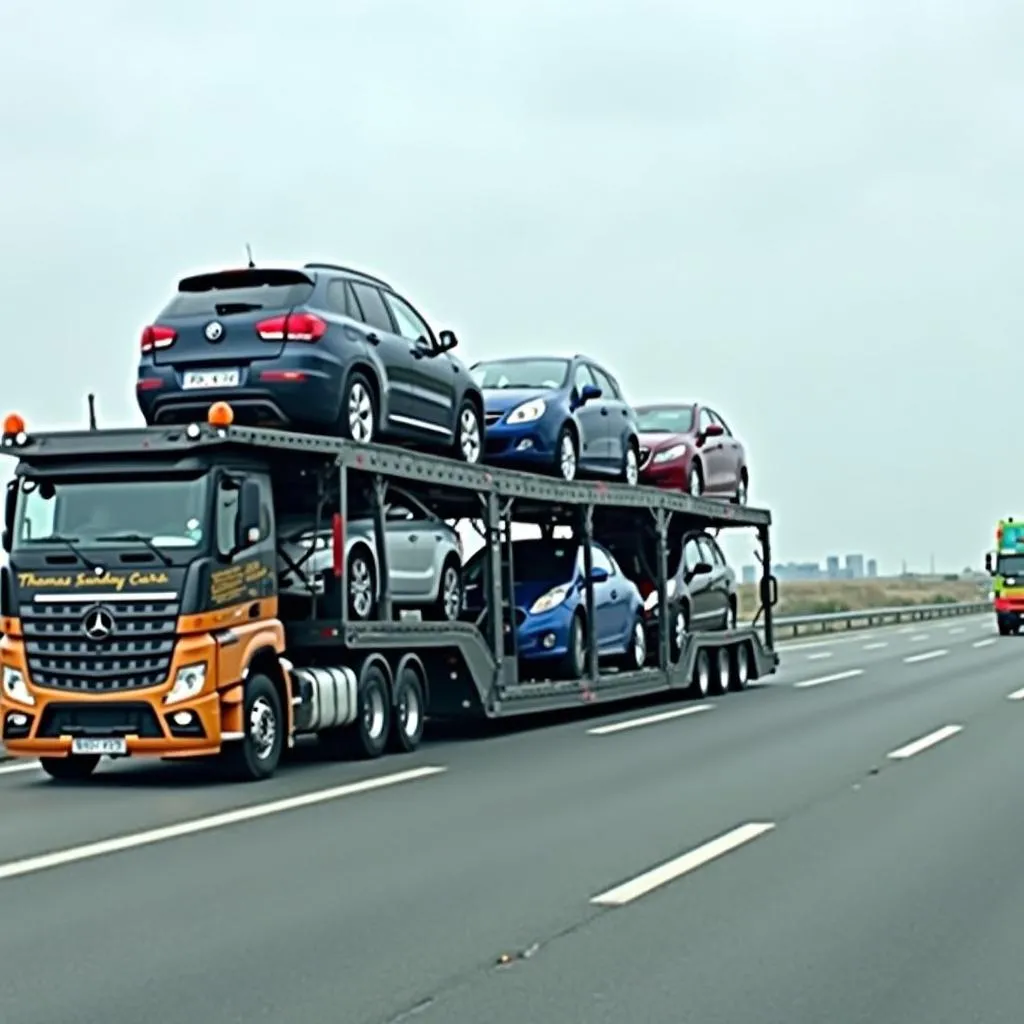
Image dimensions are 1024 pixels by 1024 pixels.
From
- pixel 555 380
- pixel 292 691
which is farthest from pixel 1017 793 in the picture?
pixel 555 380

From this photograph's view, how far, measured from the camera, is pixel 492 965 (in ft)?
25.7

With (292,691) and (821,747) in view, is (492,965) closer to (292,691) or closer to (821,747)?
(292,691)

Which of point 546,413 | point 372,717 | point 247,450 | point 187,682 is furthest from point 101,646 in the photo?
point 546,413

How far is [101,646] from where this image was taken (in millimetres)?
14531

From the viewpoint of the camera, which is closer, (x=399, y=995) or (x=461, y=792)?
(x=399, y=995)

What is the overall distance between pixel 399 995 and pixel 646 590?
17.5 meters

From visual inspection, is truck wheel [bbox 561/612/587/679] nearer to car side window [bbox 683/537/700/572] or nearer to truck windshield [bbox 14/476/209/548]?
car side window [bbox 683/537/700/572]

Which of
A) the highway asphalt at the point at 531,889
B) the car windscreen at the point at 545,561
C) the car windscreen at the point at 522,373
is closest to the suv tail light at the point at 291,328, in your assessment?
the highway asphalt at the point at 531,889

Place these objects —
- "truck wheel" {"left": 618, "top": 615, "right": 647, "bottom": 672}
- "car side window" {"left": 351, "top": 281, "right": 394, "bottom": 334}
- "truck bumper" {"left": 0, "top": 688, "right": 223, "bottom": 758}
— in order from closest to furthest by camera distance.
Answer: "truck bumper" {"left": 0, "top": 688, "right": 223, "bottom": 758}
"car side window" {"left": 351, "top": 281, "right": 394, "bottom": 334}
"truck wheel" {"left": 618, "top": 615, "right": 647, "bottom": 672}

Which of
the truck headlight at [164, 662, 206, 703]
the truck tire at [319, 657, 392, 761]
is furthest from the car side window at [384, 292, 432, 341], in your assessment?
the truck headlight at [164, 662, 206, 703]

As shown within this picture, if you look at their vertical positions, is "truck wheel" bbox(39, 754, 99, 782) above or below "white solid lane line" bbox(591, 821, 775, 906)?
above

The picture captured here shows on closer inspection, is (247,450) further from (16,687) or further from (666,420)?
(666,420)

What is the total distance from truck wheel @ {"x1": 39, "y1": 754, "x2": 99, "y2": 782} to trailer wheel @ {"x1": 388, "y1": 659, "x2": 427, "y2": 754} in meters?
2.66

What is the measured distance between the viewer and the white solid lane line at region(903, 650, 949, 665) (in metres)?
33.8
